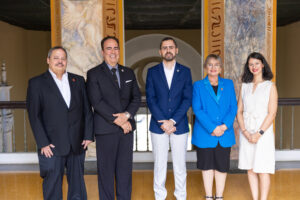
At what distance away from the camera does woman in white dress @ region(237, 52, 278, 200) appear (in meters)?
2.79

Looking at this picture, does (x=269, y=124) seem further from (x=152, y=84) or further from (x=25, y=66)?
(x=25, y=66)

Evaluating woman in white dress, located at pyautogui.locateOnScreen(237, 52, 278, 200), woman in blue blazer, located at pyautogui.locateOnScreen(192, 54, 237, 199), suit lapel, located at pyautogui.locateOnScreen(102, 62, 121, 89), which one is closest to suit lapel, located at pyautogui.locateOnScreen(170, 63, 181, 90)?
woman in blue blazer, located at pyautogui.locateOnScreen(192, 54, 237, 199)

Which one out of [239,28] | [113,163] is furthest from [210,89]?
[239,28]

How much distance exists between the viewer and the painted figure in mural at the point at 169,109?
2887mm

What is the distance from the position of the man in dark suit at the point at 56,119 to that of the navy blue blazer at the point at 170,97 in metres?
0.67

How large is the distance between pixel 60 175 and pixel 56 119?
482 mm

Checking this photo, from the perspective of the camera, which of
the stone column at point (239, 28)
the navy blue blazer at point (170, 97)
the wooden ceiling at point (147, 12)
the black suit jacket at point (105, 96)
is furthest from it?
the wooden ceiling at point (147, 12)

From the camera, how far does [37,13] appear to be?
7.36 metres

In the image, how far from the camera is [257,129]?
283cm

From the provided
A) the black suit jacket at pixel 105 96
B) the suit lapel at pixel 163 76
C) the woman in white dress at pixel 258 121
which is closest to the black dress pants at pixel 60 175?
the black suit jacket at pixel 105 96

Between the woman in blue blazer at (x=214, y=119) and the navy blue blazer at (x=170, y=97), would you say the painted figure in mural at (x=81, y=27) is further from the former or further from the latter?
the woman in blue blazer at (x=214, y=119)

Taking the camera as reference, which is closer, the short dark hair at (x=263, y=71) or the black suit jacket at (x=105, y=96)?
the black suit jacket at (x=105, y=96)

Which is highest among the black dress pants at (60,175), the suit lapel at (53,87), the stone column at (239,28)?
the stone column at (239,28)

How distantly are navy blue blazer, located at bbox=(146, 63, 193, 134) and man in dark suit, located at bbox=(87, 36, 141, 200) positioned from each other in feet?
0.68
